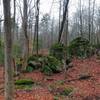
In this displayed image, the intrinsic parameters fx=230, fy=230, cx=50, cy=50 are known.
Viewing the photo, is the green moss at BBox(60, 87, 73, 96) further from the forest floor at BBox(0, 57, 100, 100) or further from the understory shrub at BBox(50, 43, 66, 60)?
the understory shrub at BBox(50, 43, 66, 60)

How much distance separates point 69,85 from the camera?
12.3 meters

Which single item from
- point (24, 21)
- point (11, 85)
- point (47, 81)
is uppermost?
point (24, 21)

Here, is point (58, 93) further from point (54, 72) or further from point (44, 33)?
point (44, 33)

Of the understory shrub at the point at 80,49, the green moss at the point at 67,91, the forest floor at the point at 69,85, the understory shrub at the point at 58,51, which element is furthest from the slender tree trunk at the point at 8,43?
the understory shrub at the point at 80,49

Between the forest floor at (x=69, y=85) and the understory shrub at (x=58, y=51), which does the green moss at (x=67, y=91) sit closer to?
the forest floor at (x=69, y=85)

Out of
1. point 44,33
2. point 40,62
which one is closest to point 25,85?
point 40,62

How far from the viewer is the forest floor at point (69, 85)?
33.0 feet

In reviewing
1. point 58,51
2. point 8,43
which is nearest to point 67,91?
point 8,43

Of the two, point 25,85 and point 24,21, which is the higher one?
point 24,21

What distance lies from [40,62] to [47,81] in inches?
139

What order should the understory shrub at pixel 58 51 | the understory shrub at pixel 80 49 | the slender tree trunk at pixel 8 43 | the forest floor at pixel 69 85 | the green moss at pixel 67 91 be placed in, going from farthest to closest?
the understory shrub at pixel 80 49, the understory shrub at pixel 58 51, the green moss at pixel 67 91, the forest floor at pixel 69 85, the slender tree trunk at pixel 8 43

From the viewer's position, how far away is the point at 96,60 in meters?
19.9

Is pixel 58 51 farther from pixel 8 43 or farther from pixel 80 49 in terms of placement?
pixel 8 43

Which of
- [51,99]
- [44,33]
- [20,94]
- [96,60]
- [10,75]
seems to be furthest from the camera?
[44,33]
